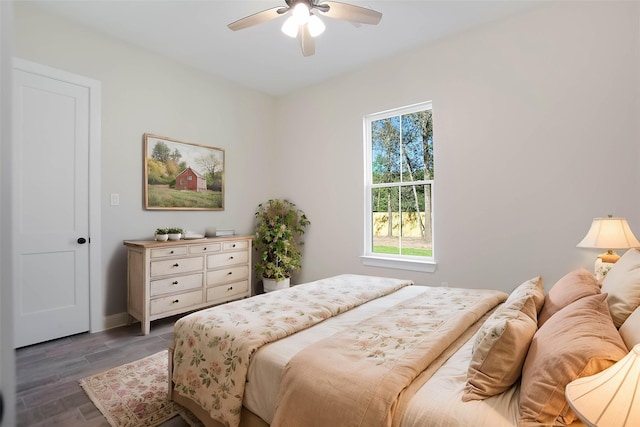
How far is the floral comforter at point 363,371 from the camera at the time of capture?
1028mm

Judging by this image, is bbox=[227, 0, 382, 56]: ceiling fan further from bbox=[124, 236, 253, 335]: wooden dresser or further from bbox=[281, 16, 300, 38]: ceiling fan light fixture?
bbox=[124, 236, 253, 335]: wooden dresser

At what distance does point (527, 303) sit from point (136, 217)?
3.49 m

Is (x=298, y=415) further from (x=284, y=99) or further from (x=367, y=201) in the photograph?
(x=284, y=99)

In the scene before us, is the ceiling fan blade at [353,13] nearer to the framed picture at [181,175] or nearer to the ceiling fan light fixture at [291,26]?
the ceiling fan light fixture at [291,26]

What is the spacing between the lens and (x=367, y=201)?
154 inches

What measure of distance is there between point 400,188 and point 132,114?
3.02 meters

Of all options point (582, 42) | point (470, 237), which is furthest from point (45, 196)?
point (582, 42)

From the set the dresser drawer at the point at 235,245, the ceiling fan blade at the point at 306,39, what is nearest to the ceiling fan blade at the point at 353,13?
the ceiling fan blade at the point at 306,39

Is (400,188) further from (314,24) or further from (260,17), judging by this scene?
(260,17)

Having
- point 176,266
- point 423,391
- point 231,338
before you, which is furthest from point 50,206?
point 423,391

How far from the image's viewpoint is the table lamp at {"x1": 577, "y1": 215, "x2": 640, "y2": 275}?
6.84ft

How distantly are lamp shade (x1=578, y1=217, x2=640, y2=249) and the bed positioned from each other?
23.8 inches

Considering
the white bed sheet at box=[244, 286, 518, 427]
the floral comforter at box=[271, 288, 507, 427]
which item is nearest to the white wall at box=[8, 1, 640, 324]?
the floral comforter at box=[271, 288, 507, 427]

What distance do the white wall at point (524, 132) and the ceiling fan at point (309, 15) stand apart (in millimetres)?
1459
